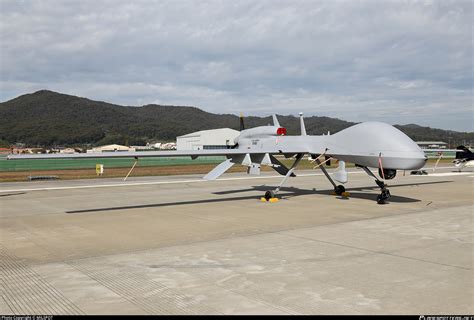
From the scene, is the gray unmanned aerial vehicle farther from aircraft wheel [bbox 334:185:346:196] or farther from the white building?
the white building

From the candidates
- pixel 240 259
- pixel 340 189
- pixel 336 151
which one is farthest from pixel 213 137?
pixel 240 259

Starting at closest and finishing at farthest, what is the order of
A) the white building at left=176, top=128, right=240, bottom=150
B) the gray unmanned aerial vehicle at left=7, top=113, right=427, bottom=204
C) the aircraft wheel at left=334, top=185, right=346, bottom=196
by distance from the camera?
1. the gray unmanned aerial vehicle at left=7, top=113, right=427, bottom=204
2. the aircraft wheel at left=334, top=185, right=346, bottom=196
3. the white building at left=176, top=128, right=240, bottom=150

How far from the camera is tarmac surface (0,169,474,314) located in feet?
20.7

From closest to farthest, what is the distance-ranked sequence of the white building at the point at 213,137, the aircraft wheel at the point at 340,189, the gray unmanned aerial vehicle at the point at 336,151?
the gray unmanned aerial vehicle at the point at 336,151
the aircraft wheel at the point at 340,189
the white building at the point at 213,137

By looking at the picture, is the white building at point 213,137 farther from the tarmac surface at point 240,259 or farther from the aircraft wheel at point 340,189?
the tarmac surface at point 240,259

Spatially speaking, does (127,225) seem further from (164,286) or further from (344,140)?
(344,140)

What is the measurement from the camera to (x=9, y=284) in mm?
7445

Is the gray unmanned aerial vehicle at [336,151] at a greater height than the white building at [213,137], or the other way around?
the white building at [213,137]

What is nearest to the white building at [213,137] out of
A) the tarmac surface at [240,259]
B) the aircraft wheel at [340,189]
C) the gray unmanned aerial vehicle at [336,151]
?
the gray unmanned aerial vehicle at [336,151]

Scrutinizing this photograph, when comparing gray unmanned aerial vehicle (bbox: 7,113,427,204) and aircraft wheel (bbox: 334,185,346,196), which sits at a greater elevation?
gray unmanned aerial vehicle (bbox: 7,113,427,204)

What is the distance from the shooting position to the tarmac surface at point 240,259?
6324mm

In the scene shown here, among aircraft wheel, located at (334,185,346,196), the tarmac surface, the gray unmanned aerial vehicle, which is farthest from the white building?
the tarmac surface

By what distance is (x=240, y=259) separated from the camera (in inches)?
354

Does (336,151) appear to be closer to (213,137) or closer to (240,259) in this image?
(240,259)
